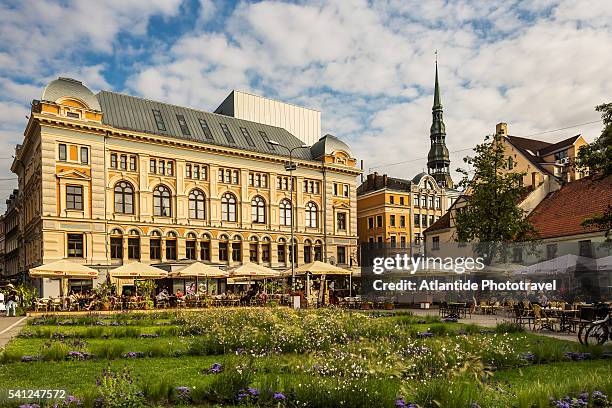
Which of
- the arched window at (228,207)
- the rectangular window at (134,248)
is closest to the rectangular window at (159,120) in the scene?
the arched window at (228,207)

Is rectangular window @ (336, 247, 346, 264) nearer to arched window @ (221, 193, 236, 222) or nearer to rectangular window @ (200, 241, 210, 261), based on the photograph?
arched window @ (221, 193, 236, 222)

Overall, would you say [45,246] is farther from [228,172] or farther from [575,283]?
[575,283]

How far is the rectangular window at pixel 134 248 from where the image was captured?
158 feet

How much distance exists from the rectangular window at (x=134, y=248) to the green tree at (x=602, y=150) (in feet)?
127

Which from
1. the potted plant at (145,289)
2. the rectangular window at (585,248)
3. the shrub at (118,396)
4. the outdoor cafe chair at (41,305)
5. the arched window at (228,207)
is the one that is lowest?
the outdoor cafe chair at (41,305)

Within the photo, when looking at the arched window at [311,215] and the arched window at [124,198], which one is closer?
the arched window at [124,198]

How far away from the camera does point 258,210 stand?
57.6m

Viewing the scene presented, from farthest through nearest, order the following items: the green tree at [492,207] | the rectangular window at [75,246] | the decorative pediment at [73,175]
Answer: the rectangular window at [75,246] → the decorative pediment at [73,175] → the green tree at [492,207]

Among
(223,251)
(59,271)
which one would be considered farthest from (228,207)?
(59,271)

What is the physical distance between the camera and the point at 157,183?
50.3 metres

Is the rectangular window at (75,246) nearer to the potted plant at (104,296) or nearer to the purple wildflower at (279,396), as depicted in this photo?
the potted plant at (104,296)

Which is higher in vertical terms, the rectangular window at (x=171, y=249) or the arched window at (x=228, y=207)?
the arched window at (x=228, y=207)

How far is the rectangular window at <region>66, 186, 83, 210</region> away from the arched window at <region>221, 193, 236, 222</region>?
14388mm

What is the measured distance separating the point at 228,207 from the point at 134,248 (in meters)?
10.9
